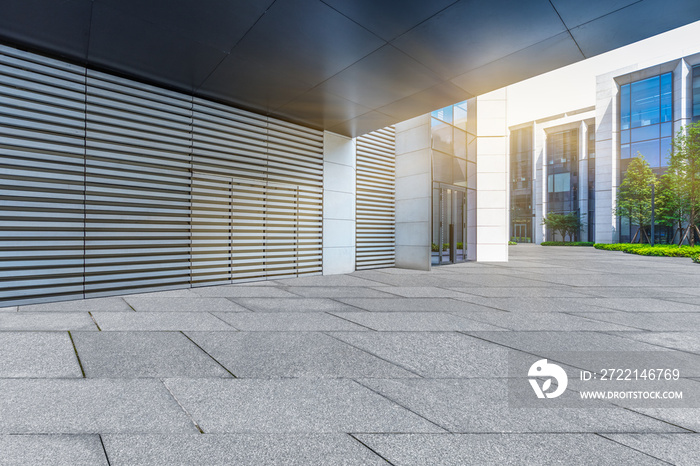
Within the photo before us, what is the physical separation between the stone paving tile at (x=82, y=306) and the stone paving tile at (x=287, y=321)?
210cm

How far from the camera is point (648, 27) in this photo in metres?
6.13

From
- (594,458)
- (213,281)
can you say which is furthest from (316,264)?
(594,458)

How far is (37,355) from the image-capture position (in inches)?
162

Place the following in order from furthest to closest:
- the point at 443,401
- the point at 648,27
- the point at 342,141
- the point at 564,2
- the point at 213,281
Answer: the point at 342,141, the point at 213,281, the point at 648,27, the point at 564,2, the point at 443,401

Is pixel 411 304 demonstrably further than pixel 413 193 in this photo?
No

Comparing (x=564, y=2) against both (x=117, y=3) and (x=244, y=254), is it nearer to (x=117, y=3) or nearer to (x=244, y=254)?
(x=117, y=3)

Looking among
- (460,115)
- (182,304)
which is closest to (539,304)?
(182,304)

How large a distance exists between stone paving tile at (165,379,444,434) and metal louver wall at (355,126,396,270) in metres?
9.85

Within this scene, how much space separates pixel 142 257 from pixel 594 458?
28.3 feet

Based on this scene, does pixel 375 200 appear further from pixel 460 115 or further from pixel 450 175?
pixel 460 115

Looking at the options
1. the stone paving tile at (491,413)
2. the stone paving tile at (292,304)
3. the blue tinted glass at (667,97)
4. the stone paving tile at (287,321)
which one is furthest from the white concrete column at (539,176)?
the stone paving tile at (491,413)

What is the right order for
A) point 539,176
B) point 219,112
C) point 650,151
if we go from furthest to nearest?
point 539,176
point 650,151
point 219,112

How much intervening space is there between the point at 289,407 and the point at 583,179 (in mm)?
54788

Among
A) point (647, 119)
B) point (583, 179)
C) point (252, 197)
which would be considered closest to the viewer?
point (252, 197)
